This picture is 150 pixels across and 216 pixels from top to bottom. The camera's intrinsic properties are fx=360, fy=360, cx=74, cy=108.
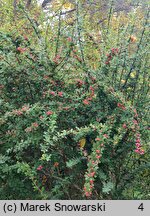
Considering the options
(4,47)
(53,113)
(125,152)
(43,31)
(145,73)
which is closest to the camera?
(53,113)

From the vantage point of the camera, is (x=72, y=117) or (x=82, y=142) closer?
(x=82, y=142)

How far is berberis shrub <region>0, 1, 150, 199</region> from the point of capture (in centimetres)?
253

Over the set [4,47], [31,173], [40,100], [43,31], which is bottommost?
[31,173]

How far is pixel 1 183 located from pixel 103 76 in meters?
1.19

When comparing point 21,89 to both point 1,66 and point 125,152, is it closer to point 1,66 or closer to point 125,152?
point 1,66

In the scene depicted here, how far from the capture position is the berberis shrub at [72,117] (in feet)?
8.29

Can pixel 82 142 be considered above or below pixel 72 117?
below

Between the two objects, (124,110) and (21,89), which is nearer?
(124,110)

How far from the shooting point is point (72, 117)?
2.71 meters

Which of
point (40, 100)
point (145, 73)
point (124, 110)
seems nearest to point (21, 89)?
point (40, 100)

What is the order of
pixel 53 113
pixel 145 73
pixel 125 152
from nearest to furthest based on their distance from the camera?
pixel 53 113
pixel 125 152
pixel 145 73

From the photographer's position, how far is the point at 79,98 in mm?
2629

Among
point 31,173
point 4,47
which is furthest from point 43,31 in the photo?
point 31,173

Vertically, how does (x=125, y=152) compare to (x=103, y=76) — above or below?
below
